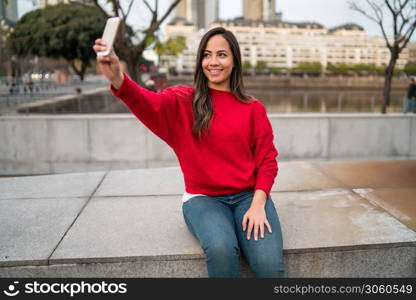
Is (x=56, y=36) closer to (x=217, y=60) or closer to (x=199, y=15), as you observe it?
(x=217, y=60)

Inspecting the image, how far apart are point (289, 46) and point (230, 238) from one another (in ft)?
498

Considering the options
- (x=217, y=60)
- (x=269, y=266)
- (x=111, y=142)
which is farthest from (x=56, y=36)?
(x=269, y=266)

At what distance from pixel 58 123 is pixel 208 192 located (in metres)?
5.96

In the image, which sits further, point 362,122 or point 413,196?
point 362,122

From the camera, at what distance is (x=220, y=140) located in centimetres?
246

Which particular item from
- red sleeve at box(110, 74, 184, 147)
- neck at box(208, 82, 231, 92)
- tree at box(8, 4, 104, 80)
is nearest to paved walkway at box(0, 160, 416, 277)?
red sleeve at box(110, 74, 184, 147)

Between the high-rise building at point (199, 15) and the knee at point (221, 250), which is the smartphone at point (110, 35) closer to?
the knee at point (221, 250)

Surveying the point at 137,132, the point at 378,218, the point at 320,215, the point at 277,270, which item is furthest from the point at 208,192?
the point at 137,132

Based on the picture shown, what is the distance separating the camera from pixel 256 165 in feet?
8.57

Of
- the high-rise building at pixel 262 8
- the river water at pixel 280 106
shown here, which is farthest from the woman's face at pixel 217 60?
the high-rise building at pixel 262 8

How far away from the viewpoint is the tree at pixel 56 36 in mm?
33906

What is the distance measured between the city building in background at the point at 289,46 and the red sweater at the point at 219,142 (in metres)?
141

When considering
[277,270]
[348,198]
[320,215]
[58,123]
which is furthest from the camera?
[58,123]

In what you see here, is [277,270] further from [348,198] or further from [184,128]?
[348,198]
